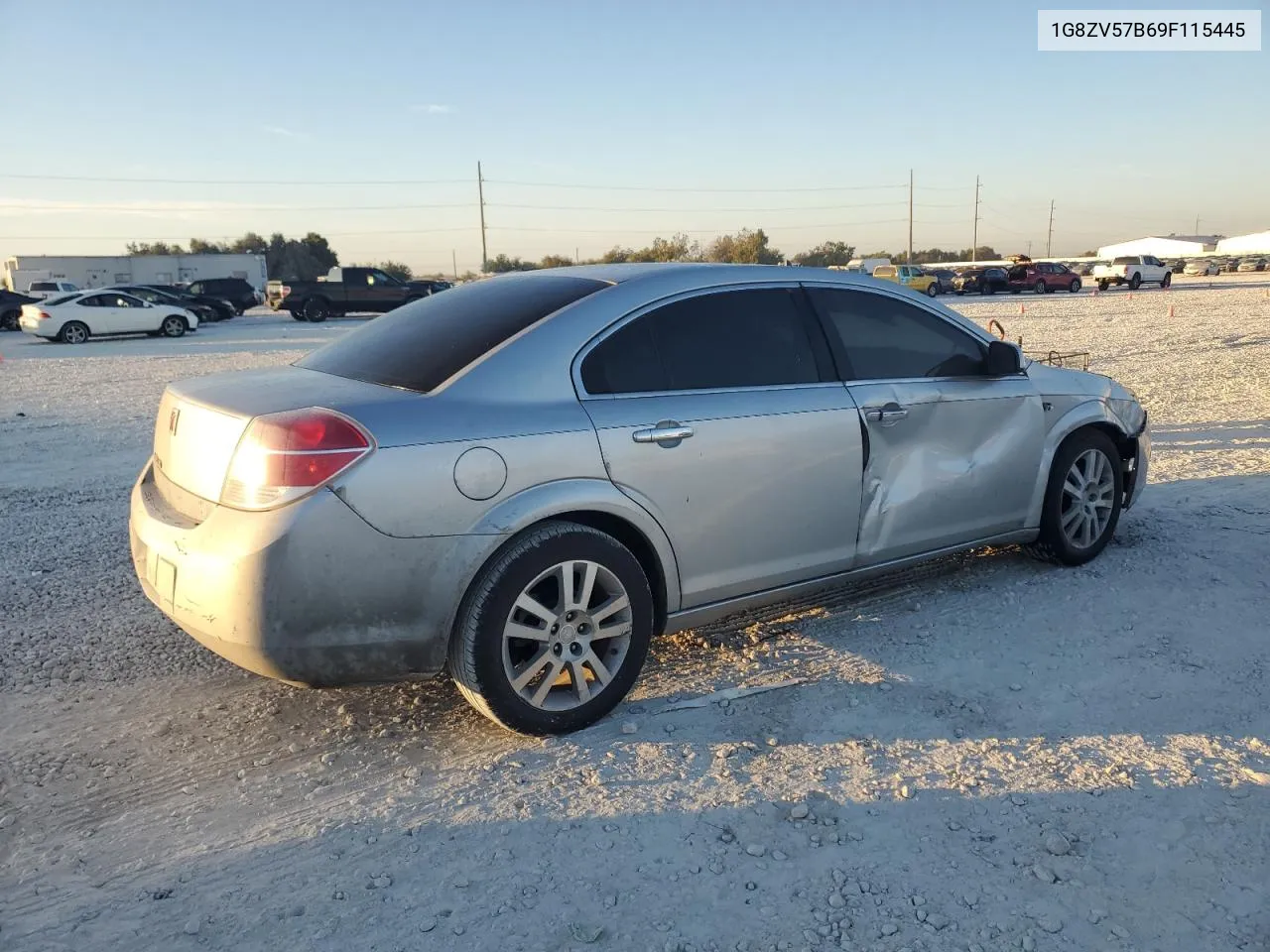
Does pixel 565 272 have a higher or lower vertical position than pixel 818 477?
higher

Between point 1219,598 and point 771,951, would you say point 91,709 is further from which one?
point 1219,598

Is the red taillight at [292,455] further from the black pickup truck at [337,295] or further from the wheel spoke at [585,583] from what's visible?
the black pickup truck at [337,295]

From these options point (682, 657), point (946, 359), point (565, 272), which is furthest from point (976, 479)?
point (565, 272)

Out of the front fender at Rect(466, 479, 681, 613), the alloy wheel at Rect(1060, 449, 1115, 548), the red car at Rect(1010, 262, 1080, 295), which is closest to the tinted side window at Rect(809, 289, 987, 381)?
the alloy wheel at Rect(1060, 449, 1115, 548)

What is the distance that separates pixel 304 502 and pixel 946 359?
302cm

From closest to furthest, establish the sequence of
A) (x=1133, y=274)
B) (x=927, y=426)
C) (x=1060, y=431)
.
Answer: (x=927, y=426), (x=1060, y=431), (x=1133, y=274)

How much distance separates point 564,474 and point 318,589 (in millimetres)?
876

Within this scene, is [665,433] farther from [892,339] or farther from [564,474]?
[892,339]

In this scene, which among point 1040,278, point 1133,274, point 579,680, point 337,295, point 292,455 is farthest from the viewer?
point 1133,274

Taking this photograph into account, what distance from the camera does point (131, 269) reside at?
60.2 meters

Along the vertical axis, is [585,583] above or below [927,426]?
below

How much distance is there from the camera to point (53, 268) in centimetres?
5675

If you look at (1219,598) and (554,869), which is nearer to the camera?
(554,869)

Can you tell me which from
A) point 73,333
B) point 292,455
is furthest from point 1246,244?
point 292,455
